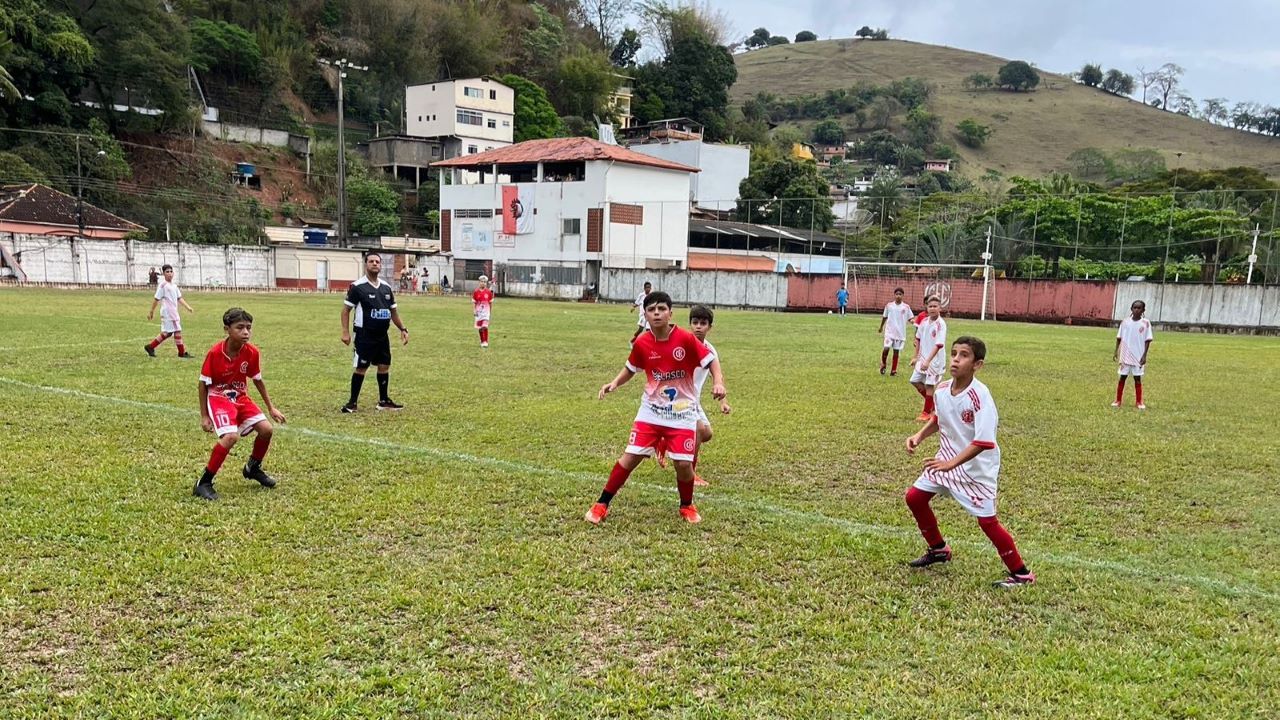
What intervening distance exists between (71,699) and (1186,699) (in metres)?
5.17

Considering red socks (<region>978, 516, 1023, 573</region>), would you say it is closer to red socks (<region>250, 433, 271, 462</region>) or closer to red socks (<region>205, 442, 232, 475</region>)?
red socks (<region>250, 433, 271, 462</region>)

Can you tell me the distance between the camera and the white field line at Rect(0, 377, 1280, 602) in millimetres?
5453

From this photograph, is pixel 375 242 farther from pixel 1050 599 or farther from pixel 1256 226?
pixel 1050 599

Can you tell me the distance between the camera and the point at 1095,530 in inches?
258

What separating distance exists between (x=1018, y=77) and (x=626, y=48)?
121 metres

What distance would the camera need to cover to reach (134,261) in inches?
1805

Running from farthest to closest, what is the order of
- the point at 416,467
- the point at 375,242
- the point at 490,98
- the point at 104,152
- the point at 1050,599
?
1. the point at 490,98
2. the point at 375,242
3. the point at 104,152
4. the point at 416,467
5. the point at 1050,599

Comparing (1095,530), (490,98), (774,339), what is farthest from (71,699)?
(490,98)

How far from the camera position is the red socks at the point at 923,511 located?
5.40 m

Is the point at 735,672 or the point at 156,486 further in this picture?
the point at 156,486

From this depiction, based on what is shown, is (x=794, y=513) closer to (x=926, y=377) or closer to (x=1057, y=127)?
(x=926, y=377)

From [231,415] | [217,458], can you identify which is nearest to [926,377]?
[231,415]

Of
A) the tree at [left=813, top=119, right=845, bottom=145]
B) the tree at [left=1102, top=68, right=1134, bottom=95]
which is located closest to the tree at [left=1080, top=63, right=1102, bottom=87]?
the tree at [left=1102, top=68, right=1134, bottom=95]

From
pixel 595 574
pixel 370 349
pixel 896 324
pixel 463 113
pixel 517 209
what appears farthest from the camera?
pixel 463 113
